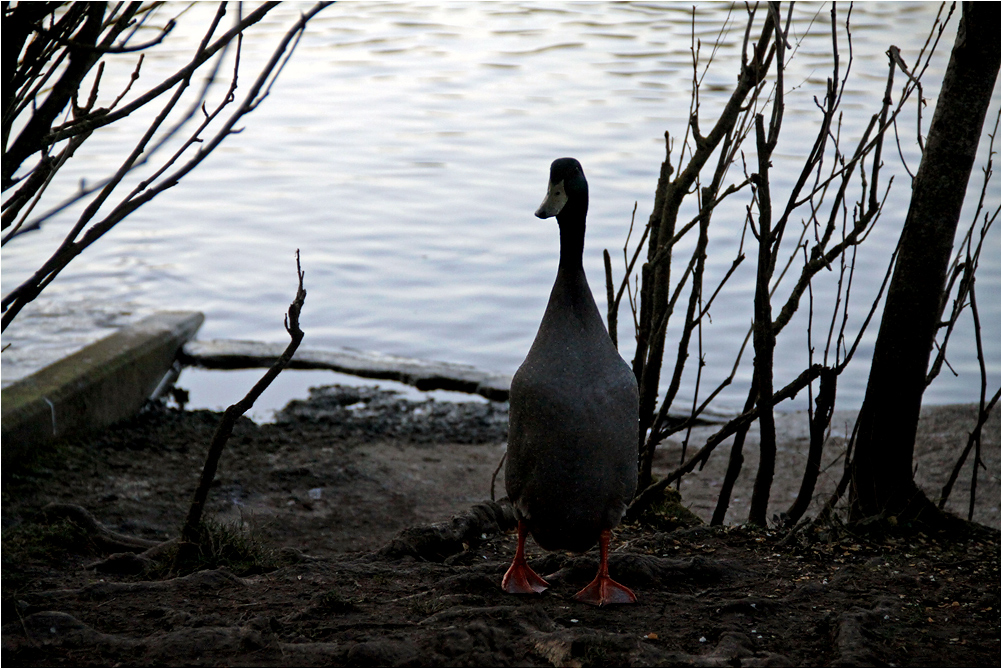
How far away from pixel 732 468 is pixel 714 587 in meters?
1.09

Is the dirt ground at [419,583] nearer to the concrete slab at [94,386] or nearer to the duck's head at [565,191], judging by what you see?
the concrete slab at [94,386]

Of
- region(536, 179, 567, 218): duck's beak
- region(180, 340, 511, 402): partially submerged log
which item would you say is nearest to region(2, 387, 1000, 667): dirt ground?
region(536, 179, 567, 218): duck's beak

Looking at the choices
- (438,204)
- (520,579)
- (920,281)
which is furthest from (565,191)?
(438,204)

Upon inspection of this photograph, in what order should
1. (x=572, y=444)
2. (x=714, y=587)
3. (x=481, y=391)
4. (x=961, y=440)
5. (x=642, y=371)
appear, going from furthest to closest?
(x=481, y=391) → (x=961, y=440) → (x=642, y=371) → (x=714, y=587) → (x=572, y=444)

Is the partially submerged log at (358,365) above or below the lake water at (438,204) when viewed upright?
below

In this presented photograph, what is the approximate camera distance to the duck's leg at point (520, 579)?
317cm

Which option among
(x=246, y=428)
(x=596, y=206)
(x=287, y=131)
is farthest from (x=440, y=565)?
(x=287, y=131)

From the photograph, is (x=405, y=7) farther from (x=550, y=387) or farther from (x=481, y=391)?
(x=550, y=387)

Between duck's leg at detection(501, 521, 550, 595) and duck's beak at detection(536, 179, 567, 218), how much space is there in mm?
1037

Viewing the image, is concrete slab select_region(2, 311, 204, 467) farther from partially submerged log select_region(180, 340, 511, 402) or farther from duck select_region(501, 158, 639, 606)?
duck select_region(501, 158, 639, 606)

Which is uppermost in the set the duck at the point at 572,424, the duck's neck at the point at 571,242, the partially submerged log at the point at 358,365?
the duck's neck at the point at 571,242

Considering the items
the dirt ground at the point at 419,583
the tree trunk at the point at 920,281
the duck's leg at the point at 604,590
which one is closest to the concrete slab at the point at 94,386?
the dirt ground at the point at 419,583

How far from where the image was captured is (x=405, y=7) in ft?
70.0

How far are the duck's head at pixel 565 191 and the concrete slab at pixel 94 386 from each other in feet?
11.7
